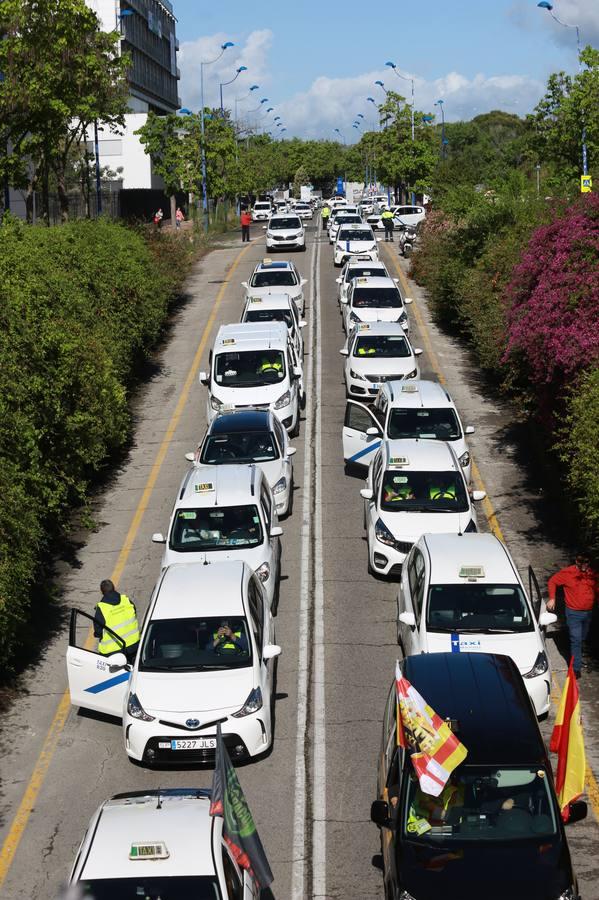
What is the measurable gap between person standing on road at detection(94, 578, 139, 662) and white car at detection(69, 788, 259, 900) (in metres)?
4.41

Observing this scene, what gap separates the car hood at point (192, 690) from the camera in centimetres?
Result: 1177

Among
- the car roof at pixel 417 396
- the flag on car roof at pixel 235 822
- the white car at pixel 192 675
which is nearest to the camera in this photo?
the flag on car roof at pixel 235 822

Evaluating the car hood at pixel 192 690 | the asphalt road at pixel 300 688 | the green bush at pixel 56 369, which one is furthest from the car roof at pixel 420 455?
the car hood at pixel 192 690

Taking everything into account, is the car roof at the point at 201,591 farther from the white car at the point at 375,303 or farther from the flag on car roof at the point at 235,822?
the white car at the point at 375,303

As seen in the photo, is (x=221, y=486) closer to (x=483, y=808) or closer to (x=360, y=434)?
(x=360, y=434)

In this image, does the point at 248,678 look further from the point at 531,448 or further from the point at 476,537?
the point at 531,448

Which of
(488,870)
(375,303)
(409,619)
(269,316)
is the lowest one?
(488,870)

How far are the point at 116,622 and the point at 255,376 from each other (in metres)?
11.1

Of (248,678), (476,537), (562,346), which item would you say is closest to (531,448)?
(562,346)

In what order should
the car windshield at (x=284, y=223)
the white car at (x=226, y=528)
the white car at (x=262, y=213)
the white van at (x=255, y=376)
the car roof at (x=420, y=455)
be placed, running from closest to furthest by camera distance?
1. the white car at (x=226, y=528)
2. the car roof at (x=420, y=455)
3. the white van at (x=255, y=376)
4. the car windshield at (x=284, y=223)
5. the white car at (x=262, y=213)

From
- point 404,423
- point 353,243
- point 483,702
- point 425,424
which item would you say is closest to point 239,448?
point 404,423

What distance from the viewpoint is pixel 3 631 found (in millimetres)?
13391

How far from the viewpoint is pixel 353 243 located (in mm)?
46344

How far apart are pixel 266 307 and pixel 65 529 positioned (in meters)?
13.3
